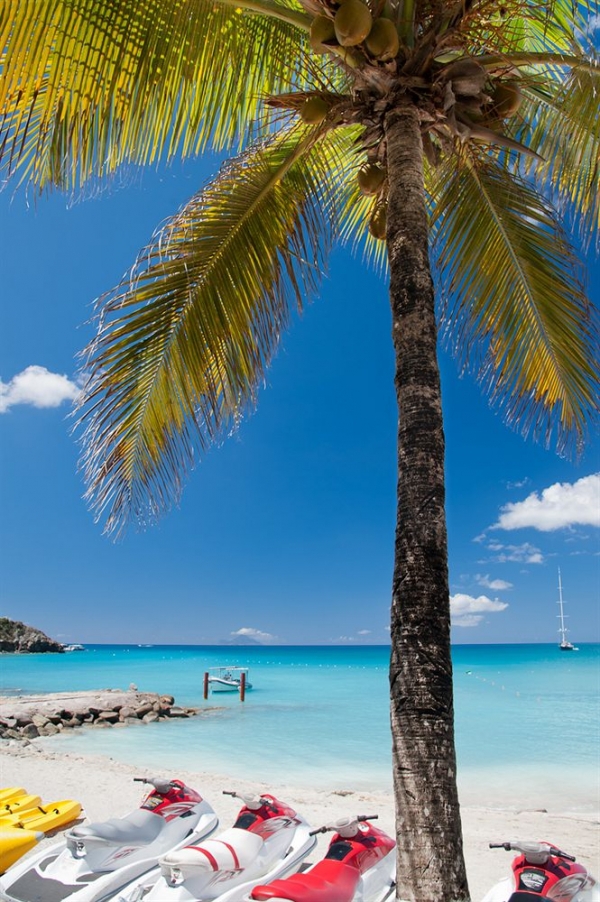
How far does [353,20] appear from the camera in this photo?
3229mm

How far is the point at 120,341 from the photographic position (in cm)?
486

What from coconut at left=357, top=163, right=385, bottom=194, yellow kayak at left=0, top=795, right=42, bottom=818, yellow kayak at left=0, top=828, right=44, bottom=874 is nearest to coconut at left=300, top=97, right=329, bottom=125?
coconut at left=357, top=163, right=385, bottom=194

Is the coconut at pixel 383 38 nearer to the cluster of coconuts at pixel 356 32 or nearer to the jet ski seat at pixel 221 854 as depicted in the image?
the cluster of coconuts at pixel 356 32

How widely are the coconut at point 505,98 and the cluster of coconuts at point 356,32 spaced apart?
754 mm

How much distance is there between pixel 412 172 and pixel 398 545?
198cm

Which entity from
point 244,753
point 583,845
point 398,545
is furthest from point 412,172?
point 244,753

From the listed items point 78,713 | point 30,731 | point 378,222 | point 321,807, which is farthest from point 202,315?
point 78,713

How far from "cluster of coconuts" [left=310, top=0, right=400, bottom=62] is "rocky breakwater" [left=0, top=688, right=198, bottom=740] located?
1710 cm

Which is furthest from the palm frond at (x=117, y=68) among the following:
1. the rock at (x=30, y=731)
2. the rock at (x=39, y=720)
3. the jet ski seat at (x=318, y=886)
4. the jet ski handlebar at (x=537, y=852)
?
the rock at (x=39, y=720)

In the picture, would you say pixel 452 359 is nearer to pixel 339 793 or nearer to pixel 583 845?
pixel 583 845

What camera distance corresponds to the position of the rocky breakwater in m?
17.7

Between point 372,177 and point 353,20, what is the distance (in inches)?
48.1

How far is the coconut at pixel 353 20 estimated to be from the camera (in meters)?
3.22

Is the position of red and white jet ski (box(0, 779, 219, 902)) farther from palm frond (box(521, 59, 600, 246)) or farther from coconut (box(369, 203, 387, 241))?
palm frond (box(521, 59, 600, 246))
